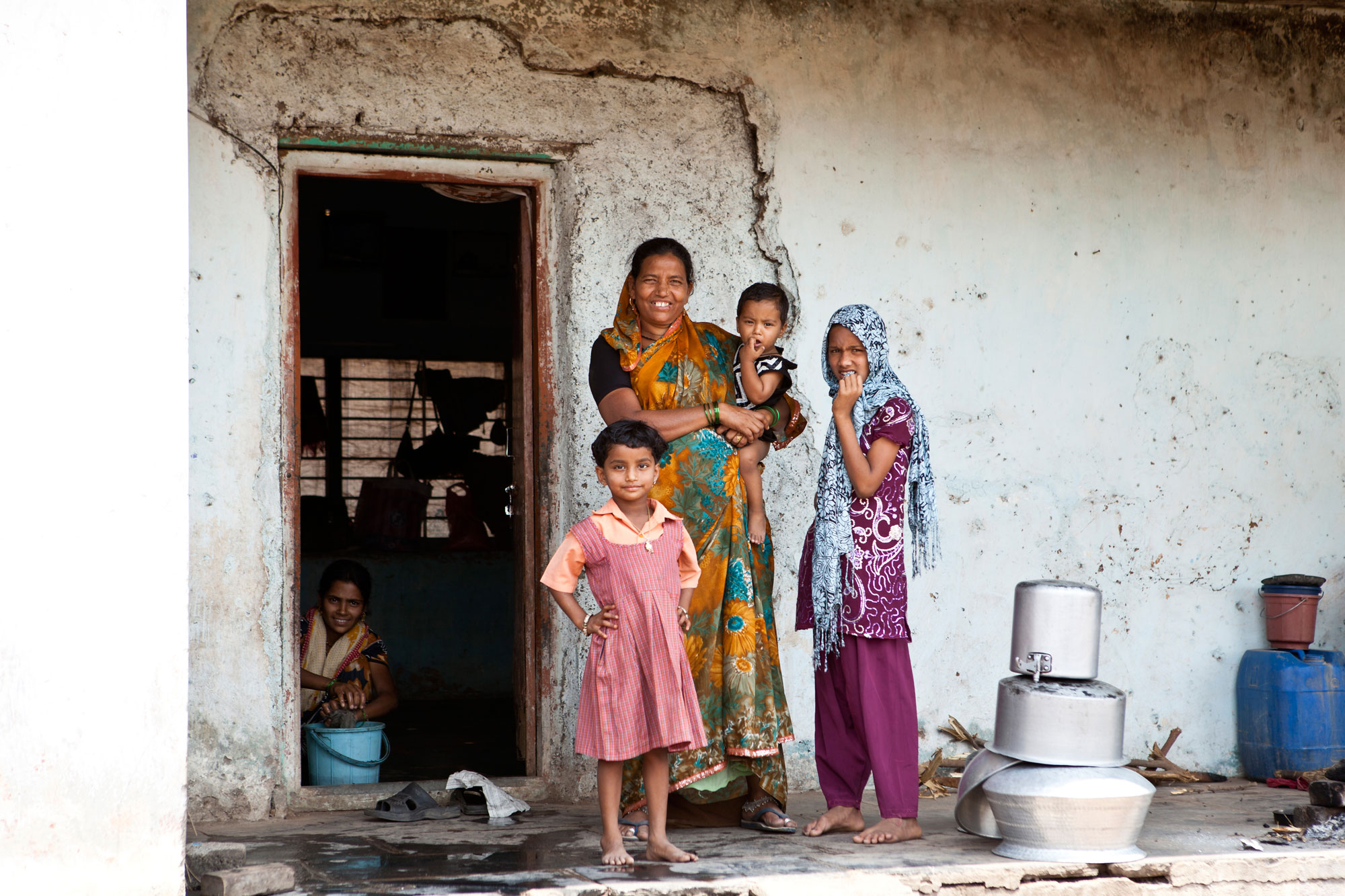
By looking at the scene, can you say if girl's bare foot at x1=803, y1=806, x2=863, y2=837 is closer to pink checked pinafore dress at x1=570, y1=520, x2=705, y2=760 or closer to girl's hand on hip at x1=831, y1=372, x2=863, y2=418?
pink checked pinafore dress at x1=570, y1=520, x2=705, y2=760

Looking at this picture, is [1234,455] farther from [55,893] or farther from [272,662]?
[55,893]

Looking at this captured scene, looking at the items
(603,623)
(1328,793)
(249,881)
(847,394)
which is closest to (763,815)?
(603,623)

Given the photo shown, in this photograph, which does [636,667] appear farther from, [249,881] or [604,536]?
[249,881]

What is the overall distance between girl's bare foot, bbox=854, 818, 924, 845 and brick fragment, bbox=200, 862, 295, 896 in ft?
5.10

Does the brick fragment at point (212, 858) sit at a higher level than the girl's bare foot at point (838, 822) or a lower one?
higher

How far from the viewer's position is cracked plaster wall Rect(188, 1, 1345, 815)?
14.5ft

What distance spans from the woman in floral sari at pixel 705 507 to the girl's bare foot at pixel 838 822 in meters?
0.08

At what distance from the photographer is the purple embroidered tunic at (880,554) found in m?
3.73

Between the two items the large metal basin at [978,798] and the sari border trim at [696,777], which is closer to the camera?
the large metal basin at [978,798]

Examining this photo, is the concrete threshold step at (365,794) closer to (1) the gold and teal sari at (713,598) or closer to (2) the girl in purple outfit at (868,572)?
(1) the gold and teal sari at (713,598)

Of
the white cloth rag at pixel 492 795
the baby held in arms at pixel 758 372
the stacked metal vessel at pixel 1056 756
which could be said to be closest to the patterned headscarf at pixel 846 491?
the baby held in arms at pixel 758 372

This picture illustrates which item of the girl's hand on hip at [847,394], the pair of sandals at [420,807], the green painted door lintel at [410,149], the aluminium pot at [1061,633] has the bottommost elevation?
the pair of sandals at [420,807]

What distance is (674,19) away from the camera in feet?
15.8

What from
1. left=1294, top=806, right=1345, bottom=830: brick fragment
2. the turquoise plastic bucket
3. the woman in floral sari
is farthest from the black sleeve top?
left=1294, top=806, right=1345, bottom=830: brick fragment
